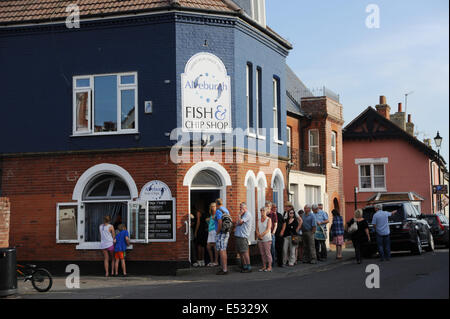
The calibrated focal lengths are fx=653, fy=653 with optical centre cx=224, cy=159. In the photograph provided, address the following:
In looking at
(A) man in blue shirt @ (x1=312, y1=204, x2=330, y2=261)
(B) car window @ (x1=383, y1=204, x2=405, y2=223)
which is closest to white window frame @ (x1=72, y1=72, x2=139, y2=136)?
(A) man in blue shirt @ (x1=312, y1=204, x2=330, y2=261)

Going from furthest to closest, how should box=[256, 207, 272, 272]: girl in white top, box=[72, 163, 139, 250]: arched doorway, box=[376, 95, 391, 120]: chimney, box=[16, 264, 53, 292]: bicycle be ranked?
box=[376, 95, 391, 120]: chimney
box=[72, 163, 139, 250]: arched doorway
box=[256, 207, 272, 272]: girl in white top
box=[16, 264, 53, 292]: bicycle

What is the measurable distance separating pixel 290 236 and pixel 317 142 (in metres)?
11.8

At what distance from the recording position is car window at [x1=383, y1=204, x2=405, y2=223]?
23359 millimetres

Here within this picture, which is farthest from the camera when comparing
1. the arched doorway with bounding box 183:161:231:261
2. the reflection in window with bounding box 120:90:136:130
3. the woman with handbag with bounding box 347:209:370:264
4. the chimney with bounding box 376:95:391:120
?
the chimney with bounding box 376:95:391:120

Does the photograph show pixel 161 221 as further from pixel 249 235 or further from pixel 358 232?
pixel 358 232

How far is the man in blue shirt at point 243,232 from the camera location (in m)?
18.5

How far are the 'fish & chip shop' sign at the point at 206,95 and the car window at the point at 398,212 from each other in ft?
24.7

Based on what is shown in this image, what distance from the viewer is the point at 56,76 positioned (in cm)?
2041

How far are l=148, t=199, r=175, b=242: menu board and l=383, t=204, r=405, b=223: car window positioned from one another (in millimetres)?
8682

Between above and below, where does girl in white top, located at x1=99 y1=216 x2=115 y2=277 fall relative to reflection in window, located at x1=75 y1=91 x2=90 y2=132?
below

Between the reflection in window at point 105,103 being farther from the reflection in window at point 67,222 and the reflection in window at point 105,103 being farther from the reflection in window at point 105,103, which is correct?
the reflection in window at point 67,222

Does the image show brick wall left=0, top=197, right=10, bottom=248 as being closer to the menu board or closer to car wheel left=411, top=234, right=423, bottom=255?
the menu board

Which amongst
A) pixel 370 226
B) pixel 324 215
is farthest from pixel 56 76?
pixel 370 226

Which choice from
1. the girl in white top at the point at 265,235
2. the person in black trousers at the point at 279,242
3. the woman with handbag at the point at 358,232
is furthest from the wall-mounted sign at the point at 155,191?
the woman with handbag at the point at 358,232
